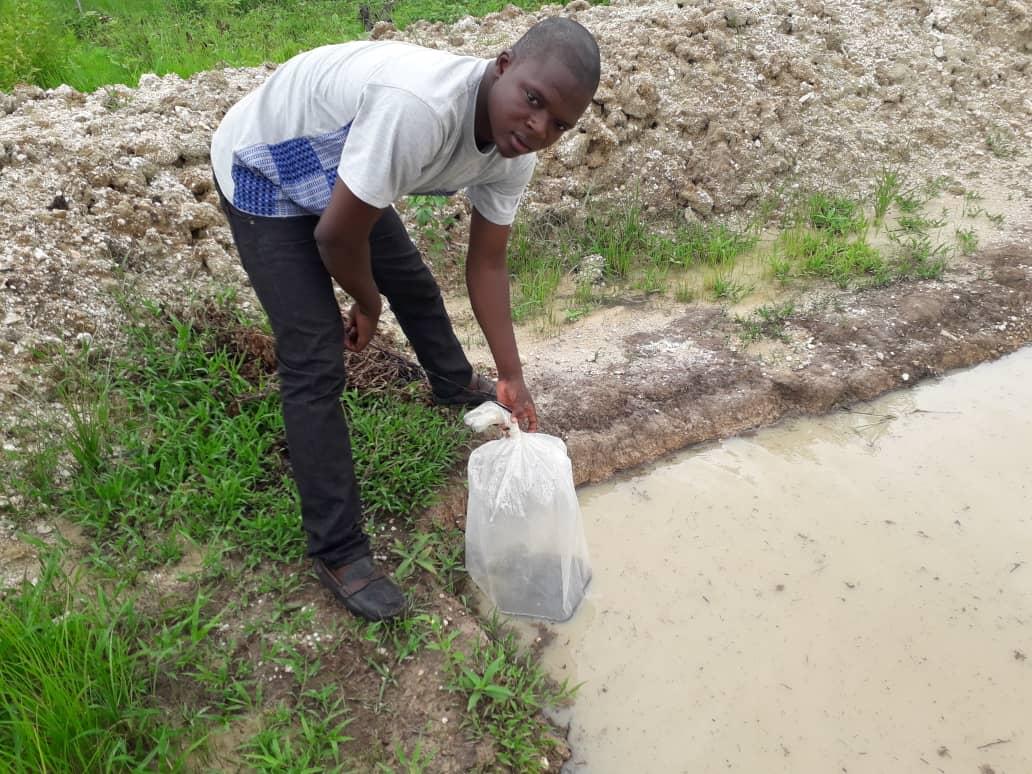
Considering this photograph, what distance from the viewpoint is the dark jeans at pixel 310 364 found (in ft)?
5.33

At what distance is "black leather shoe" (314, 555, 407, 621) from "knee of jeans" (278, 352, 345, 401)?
480 millimetres

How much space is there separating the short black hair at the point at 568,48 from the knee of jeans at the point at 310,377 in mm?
812

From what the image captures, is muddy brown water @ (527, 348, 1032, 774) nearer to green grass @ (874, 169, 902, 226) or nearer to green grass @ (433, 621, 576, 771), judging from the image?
green grass @ (433, 621, 576, 771)

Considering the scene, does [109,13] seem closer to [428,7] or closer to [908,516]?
[428,7]

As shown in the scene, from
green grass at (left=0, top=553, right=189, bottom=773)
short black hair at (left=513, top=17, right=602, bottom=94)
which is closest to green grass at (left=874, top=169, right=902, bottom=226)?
short black hair at (left=513, top=17, right=602, bottom=94)

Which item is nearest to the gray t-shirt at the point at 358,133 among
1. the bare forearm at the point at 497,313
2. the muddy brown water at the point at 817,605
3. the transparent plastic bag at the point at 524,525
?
the bare forearm at the point at 497,313

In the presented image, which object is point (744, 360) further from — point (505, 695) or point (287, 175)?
point (287, 175)

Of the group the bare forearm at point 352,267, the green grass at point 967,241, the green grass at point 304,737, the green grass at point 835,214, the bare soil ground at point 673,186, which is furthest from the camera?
the green grass at point 835,214

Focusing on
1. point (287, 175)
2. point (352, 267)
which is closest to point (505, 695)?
point (352, 267)

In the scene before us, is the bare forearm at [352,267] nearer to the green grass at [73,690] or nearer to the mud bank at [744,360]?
the green grass at [73,690]

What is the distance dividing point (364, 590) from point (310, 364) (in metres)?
0.62

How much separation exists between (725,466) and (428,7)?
193 inches

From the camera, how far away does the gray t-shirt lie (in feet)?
4.40

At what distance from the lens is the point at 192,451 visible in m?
2.21
